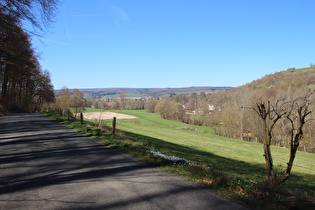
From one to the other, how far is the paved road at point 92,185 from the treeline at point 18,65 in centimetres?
685

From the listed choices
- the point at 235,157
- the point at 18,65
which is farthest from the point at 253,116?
the point at 18,65

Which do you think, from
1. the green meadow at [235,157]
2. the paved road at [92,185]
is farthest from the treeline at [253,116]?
the paved road at [92,185]

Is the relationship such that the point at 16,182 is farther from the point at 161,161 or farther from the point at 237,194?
the point at 237,194

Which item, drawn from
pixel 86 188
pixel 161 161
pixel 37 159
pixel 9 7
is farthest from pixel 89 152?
pixel 9 7

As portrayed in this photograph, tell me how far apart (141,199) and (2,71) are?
30277mm

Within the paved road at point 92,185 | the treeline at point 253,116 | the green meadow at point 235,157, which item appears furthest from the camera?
the treeline at point 253,116

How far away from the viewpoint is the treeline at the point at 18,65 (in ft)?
31.6

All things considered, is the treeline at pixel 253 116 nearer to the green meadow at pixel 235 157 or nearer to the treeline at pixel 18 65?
the green meadow at pixel 235 157

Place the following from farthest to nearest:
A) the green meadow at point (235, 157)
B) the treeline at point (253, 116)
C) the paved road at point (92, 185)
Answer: the treeline at point (253, 116)
the green meadow at point (235, 157)
the paved road at point (92, 185)

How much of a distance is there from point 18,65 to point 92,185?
77.6 feet

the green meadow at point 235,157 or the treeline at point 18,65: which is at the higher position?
the treeline at point 18,65

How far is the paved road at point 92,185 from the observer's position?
12.0ft

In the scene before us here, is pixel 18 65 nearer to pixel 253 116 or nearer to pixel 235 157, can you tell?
pixel 235 157

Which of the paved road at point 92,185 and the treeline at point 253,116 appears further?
the treeline at point 253,116
